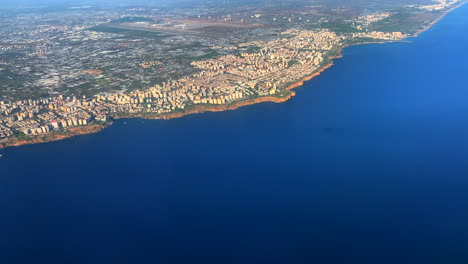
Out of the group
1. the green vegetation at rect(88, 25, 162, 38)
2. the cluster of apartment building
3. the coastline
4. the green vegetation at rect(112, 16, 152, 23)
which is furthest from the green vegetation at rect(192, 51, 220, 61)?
the green vegetation at rect(112, 16, 152, 23)

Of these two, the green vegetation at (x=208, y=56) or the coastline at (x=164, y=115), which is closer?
the coastline at (x=164, y=115)

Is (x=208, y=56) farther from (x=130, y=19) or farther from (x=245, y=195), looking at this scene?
(x=130, y=19)

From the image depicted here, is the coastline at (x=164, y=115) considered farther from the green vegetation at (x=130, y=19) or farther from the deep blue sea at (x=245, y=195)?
the green vegetation at (x=130, y=19)

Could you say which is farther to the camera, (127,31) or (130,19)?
(130,19)

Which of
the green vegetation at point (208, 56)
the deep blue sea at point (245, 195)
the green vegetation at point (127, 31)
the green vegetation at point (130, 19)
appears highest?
the green vegetation at point (130, 19)

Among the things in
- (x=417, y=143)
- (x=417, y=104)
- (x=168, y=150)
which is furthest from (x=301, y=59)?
(x=168, y=150)

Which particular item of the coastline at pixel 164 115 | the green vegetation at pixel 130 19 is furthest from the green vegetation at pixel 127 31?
the coastline at pixel 164 115

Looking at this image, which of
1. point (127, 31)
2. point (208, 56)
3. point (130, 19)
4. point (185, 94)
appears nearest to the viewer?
point (185, 94)

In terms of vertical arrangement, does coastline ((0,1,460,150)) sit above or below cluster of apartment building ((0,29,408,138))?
below

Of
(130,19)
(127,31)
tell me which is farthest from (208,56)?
(130,19)

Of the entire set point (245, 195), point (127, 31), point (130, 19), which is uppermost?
point (130, 19)

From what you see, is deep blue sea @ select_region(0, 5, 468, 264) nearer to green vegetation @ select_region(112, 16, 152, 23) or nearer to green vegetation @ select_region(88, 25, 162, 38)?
green vegetation @ select_region(88, 25, 162, 38)

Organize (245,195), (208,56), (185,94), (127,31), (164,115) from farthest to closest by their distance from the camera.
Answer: (127,31) < (208,56) < (185,94) < (164,115) < (245,195)
